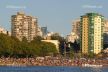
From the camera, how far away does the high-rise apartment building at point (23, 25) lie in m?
146

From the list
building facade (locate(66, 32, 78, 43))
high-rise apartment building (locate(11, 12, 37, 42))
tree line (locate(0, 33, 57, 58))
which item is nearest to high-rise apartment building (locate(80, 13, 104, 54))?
high-rise apartment building (locate(11, 12, 37, 42))

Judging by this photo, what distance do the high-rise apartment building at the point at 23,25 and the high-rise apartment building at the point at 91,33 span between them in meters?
17.4

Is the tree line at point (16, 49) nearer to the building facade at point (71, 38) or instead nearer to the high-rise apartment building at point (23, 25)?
the high-rise apartment building at point (23, 25)

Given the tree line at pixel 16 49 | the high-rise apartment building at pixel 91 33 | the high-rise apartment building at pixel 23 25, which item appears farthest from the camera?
the high-rise apartment building at pixel 23 25

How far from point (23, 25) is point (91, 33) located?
84.6 feet

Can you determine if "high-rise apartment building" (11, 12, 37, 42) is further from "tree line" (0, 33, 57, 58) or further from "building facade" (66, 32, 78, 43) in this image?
"tree line" (0, 33, 57, 58)

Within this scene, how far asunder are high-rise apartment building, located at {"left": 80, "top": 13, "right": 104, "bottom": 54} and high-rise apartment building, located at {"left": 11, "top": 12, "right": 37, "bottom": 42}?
17432mm

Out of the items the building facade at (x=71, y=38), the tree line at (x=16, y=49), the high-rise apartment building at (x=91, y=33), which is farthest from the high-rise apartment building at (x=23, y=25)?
the tree line at (x=16, y=49)

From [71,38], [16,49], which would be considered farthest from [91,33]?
[16,49]

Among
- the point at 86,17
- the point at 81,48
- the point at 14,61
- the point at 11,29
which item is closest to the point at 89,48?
the point at 81,48

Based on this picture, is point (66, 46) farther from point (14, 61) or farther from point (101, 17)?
point (14, 61)

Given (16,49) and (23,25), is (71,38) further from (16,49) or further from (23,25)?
(16,49)

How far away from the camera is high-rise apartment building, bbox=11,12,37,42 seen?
14588cm

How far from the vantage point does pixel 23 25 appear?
149 metres
